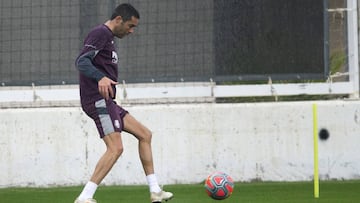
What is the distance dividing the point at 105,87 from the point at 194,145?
4.15m

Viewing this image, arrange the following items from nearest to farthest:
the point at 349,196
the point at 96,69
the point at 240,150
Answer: the point at 96,69, the point at 349,196, the point at 240,150

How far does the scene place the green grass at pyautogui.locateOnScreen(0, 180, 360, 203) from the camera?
10.1 meters

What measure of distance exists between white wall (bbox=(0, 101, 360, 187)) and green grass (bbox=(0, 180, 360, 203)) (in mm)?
276

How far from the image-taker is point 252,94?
1305 centimetres

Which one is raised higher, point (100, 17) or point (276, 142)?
point (100, 17)

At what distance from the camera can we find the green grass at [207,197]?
33.3ft

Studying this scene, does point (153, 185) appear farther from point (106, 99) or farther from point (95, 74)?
point (95, 74)

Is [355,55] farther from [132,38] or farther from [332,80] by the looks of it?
[132,38]

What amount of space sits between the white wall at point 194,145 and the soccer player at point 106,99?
133 inches

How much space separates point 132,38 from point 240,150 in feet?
7.07

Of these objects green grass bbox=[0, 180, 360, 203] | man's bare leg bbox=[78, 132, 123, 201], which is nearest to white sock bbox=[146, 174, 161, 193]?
man's bare leg bbox=[78, 132, 123, 201]

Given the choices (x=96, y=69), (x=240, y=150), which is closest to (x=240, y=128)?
(x=240, y=150)

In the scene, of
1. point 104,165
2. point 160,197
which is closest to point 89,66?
point 104,165

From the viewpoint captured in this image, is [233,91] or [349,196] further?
[233,91]
